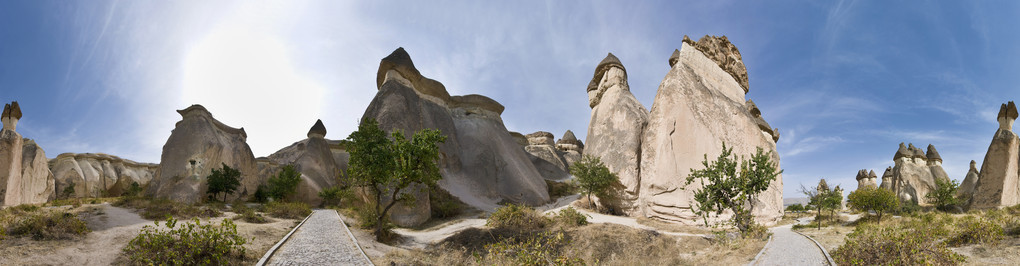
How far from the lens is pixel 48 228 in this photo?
876 centimetres

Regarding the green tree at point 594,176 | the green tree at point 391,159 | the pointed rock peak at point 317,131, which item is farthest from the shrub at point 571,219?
the pointed rock peak at point 317,131

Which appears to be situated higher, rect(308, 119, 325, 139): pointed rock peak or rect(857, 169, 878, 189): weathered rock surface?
rect(308, 119, 325, 139): pointed rock peak

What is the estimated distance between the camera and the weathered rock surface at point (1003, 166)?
21.3 meters

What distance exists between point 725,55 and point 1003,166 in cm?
1428

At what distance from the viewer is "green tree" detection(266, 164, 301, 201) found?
27.7m

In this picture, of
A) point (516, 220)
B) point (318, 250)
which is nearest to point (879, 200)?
point (516, 220)

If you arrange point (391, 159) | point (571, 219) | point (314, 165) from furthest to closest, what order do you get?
point (314, 165), point (571, 219), point (391, 159)

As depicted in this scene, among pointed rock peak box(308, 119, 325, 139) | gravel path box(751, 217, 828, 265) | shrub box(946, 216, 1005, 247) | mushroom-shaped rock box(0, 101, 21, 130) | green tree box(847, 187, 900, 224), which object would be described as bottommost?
gravel path box(751, 217, 828, 265)

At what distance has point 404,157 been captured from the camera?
13.6 meters

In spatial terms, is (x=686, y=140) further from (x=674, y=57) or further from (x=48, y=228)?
(x=48, y=228)

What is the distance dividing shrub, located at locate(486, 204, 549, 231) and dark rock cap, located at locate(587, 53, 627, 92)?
14.7 metres

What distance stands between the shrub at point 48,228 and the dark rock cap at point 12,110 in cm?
1339

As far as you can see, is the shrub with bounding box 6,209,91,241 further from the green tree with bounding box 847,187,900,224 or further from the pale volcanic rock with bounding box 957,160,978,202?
the pale volcanic rock with bounding box 957,160,978,202

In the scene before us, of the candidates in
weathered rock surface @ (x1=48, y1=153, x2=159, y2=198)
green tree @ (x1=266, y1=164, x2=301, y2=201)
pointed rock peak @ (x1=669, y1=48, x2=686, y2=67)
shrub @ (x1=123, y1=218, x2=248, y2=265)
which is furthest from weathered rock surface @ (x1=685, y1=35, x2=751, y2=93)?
weathered rock surface @ (x1=48, y1=153, x2=159, y2=198)
